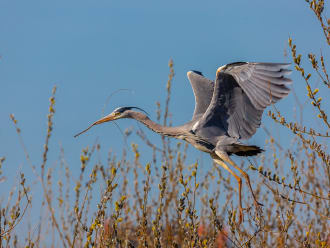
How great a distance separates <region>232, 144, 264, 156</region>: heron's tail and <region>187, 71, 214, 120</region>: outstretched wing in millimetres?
644

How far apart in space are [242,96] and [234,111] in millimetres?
188

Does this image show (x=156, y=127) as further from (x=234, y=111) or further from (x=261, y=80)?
(x=261, y=80)

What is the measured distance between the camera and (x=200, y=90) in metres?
5.78

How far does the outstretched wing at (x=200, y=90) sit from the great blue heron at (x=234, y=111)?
20 centimetres

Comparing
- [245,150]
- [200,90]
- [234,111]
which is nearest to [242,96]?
[234,111]

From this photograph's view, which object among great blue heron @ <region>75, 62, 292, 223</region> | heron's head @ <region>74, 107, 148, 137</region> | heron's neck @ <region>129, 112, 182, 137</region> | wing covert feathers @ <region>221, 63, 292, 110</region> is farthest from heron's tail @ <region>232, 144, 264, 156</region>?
heron's head @ <region>74, 107, 148, 137</region>

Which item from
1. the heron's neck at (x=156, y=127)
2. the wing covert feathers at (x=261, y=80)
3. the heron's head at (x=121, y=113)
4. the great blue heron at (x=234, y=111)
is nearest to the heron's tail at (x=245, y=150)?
the great blue heron at (x=234, y=111)

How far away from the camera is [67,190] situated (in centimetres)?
502

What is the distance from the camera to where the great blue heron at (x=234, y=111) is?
4.55 meters

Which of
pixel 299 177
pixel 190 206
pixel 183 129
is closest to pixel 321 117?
pixel 299 177

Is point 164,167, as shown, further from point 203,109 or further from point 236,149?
point 203,109

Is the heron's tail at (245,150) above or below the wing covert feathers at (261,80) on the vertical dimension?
below

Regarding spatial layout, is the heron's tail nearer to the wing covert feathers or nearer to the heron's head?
the wing covert feathers

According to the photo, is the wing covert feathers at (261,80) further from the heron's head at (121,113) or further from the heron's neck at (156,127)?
the heron's head at (121,113)
